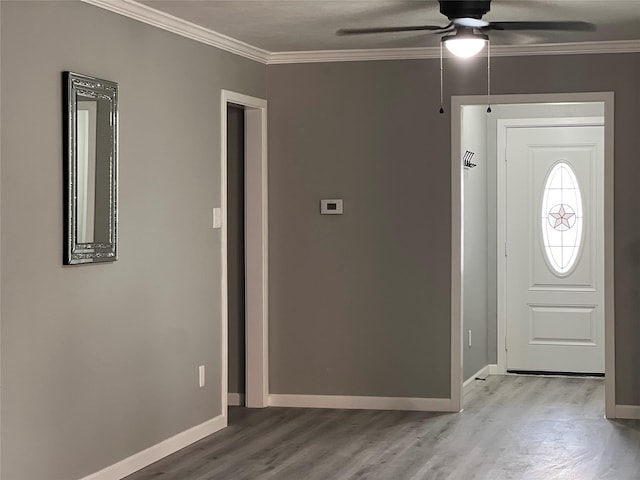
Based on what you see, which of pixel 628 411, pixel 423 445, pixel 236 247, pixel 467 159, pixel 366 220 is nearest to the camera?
pixel 423 445

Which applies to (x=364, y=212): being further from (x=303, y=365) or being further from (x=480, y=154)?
(x=480, y=154)

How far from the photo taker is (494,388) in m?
7.88

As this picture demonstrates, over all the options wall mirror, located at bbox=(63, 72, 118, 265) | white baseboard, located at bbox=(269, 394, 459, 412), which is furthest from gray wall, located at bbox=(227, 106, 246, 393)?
wall mirror, located at bbox=(63, 72, 118, 265)

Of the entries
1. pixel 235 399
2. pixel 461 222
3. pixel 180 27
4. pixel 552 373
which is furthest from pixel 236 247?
pixel 552 373

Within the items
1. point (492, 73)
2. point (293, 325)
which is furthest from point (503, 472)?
point (492, 73)

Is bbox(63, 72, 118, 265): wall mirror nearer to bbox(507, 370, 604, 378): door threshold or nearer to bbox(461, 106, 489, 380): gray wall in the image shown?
bbox(461, 106, 489, 380): gray wall

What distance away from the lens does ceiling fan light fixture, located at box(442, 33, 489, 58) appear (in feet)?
16.5

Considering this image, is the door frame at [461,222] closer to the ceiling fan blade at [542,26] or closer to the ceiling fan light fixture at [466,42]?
the ceiling fan blade at [542,26]

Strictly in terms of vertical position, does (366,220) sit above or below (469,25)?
below

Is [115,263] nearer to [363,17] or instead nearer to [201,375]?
[201,375]

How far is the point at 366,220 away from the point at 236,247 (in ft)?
3.14

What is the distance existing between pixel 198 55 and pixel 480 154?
3.16 metres

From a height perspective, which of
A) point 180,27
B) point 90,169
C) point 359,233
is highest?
point 180,27

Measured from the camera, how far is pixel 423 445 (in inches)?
232
